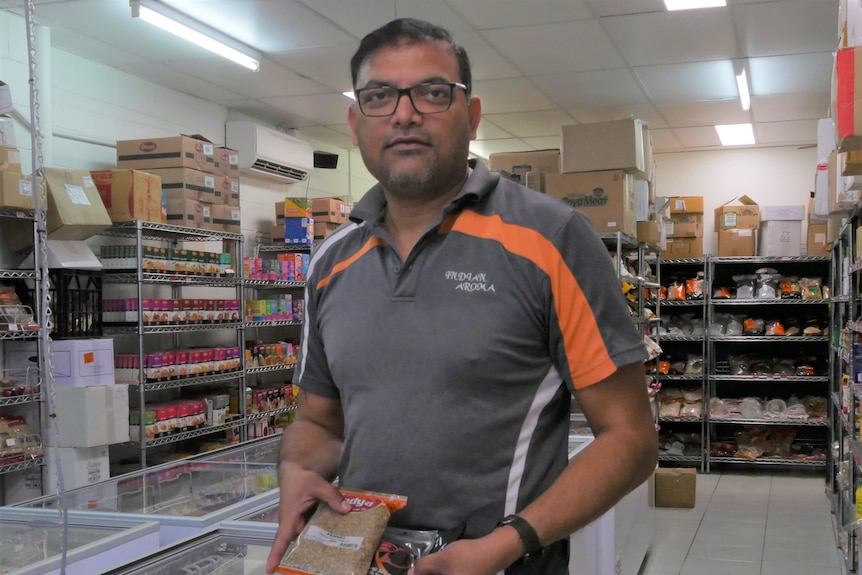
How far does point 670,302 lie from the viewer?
812 cm

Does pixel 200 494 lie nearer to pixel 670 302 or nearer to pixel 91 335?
pixel 91 335

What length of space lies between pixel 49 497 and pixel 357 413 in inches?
68.3

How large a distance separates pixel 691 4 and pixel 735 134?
13.3ft

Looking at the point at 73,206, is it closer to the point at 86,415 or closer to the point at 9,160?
the point at 9,160

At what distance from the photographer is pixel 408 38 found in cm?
133

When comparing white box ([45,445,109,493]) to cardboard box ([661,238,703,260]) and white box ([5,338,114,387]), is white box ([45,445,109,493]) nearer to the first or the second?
white box ([5,338,114,387])

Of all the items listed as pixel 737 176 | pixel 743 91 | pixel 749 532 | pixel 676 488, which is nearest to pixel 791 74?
pixel 743 91

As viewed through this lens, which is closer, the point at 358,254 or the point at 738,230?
the point at 358,254

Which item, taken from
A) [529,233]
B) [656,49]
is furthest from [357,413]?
[656,49]

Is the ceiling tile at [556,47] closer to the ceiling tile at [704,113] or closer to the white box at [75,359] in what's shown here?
the ceiling tile at [704,113]

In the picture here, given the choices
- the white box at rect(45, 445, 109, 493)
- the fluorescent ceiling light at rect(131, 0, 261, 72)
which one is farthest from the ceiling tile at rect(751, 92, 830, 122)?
the white box at rect(45, 445, 109, 493)

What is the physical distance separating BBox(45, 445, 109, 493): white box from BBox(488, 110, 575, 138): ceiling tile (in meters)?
4.62

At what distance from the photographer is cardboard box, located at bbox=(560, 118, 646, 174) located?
5.34m

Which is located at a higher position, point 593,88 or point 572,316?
point 593,88
